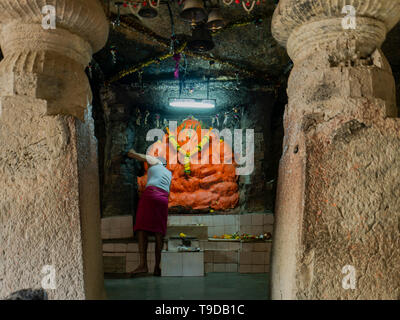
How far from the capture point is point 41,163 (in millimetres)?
2346

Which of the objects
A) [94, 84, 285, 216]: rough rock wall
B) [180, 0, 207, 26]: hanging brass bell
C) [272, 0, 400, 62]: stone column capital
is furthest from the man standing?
[272, 0, 400, 62]: stone column capital

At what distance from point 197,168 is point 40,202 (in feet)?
16.9

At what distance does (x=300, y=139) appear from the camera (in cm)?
230

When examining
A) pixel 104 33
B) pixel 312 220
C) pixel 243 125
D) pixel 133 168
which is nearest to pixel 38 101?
pixel 104 33

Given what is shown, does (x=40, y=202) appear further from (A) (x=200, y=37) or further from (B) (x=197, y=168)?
(B) (x=197, y=168)

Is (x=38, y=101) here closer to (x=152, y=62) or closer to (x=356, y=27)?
(x=356, y=27)

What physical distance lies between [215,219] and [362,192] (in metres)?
4.92

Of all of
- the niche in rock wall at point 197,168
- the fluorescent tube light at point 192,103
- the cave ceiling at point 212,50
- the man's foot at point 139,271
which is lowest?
the man's foot at point 139,271

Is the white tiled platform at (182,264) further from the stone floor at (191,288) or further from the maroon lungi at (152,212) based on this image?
the maroon lungi at (152,212)

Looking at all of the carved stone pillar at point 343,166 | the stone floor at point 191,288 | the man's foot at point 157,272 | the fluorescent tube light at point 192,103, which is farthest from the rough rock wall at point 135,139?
the carved stone pillar at point 343,166

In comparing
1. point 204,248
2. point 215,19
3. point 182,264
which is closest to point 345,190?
point 215,19

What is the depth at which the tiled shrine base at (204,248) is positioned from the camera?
5164 millimetres

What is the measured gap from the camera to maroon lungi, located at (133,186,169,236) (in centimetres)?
527

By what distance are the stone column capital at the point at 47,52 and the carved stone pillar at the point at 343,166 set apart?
1.45 m
